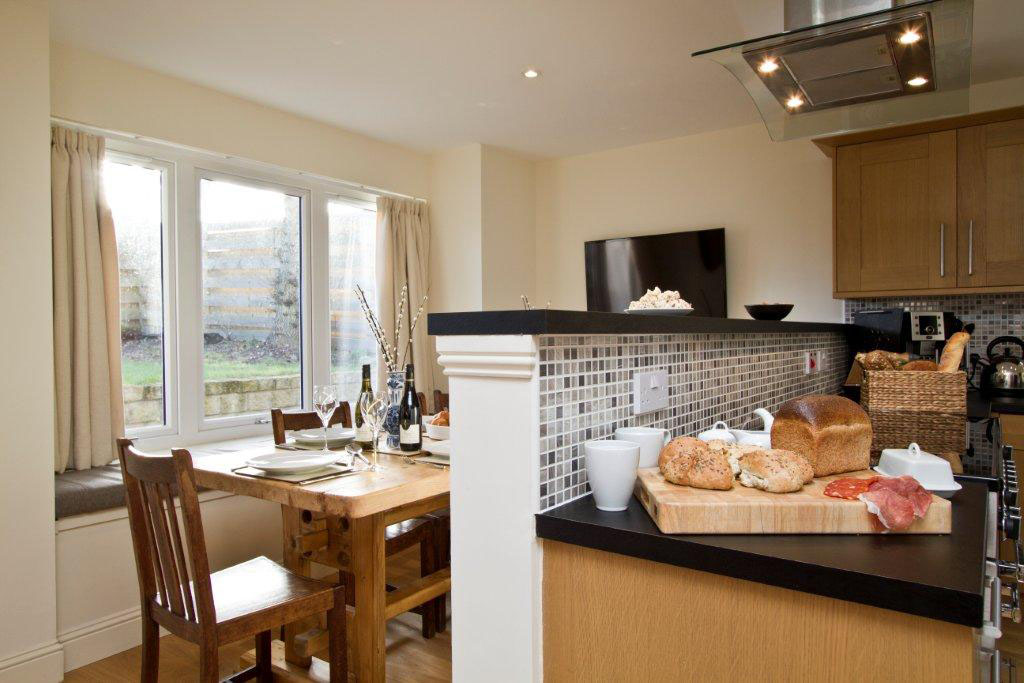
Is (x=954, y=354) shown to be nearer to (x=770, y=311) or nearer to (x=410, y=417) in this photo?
(x=770, y=311)

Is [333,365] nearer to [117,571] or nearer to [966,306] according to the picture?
[117,571]

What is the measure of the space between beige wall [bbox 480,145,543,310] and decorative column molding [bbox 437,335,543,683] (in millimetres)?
3712

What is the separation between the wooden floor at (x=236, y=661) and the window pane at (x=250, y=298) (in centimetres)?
142

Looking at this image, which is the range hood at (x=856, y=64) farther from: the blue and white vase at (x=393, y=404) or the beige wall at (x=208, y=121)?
the beige wall at (x=208, y=121)

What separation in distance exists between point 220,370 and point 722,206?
340 cm

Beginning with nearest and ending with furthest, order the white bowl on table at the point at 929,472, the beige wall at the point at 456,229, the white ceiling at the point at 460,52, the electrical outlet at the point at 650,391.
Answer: the white bowl on table at the point at 929,472
the electrical outlet at the point at 650,391
the white ceiling at the point at 460,52
the beige wall at the point at 456,229

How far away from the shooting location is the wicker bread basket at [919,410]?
159cm

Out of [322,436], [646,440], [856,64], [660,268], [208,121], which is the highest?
[208,121]

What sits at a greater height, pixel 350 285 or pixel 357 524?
pixel 350 285

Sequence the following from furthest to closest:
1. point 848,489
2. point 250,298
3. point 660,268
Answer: point 660,268 < point 250,298 < point 848,489

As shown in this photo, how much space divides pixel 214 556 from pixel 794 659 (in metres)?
2.90

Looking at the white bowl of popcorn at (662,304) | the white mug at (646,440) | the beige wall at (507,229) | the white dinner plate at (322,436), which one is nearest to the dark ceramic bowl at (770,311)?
the white bowl of popcorn at (662,304)

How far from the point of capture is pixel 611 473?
91 centimetres

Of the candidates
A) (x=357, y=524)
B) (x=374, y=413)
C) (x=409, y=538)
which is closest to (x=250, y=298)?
(x=374, y=413)
